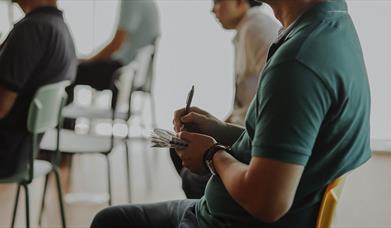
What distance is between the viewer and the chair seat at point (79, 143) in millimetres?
2535

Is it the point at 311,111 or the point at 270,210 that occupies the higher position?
the point at 311,111

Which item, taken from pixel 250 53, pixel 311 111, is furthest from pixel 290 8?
pixel 250 53

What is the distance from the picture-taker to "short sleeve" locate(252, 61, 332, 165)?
90 cm

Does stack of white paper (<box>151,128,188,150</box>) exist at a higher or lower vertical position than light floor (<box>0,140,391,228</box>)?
higher

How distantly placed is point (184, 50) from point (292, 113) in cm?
352

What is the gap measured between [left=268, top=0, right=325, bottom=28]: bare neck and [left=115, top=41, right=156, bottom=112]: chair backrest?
5.72 ft

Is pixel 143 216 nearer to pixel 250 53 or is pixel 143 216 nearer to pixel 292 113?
pixel 292 113

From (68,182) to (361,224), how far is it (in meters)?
1.77

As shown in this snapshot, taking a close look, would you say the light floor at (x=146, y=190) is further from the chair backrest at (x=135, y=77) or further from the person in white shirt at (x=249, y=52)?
the person in white shirt at (x=249, y=52)

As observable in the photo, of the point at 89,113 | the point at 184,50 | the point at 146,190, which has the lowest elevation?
the point at 146,190

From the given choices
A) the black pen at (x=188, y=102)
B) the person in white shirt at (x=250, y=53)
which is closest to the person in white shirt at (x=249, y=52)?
the person in white shirt at (x=250, y=53)

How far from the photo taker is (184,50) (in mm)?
4371

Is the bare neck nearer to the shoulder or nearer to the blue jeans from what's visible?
the shoulder

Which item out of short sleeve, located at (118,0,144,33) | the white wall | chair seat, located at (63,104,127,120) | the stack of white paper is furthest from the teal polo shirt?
the white wall
